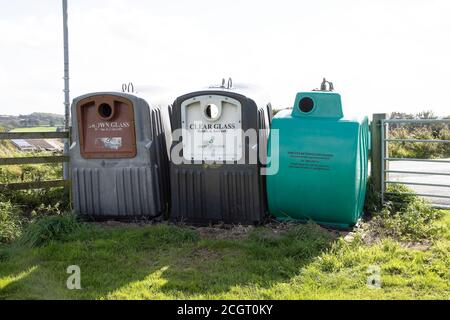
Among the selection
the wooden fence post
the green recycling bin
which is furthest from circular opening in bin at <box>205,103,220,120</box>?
the wooden fence post

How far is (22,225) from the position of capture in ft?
20.0

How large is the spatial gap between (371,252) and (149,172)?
2.77m

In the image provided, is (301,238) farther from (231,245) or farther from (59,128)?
(59,128)

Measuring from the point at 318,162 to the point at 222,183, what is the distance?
1183mm

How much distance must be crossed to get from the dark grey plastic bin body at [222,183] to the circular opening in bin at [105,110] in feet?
2.91

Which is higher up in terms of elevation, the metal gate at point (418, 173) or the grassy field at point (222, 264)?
the metal gate at point (418, 173)

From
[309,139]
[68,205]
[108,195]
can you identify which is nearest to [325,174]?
[309,139]

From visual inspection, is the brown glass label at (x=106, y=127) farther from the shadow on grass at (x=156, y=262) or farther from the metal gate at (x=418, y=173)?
the metal gate at (x=418, y=173)

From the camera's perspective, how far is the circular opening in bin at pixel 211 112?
228 inches

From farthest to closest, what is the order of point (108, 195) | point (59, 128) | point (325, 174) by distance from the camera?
point (59, 128) < point (108, 195) < point (325, 174)

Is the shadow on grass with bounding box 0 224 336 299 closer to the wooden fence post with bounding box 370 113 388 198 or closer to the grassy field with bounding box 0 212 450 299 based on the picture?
the grassy field with bounding box 0 212 450 299

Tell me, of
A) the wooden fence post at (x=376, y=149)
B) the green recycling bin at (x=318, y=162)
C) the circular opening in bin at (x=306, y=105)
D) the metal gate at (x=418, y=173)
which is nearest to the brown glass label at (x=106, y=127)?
the green recycling bin at (x=318, y=162)

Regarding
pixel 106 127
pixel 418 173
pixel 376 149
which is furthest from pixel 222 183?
pixel 418 173

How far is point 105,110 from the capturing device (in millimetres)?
6246
